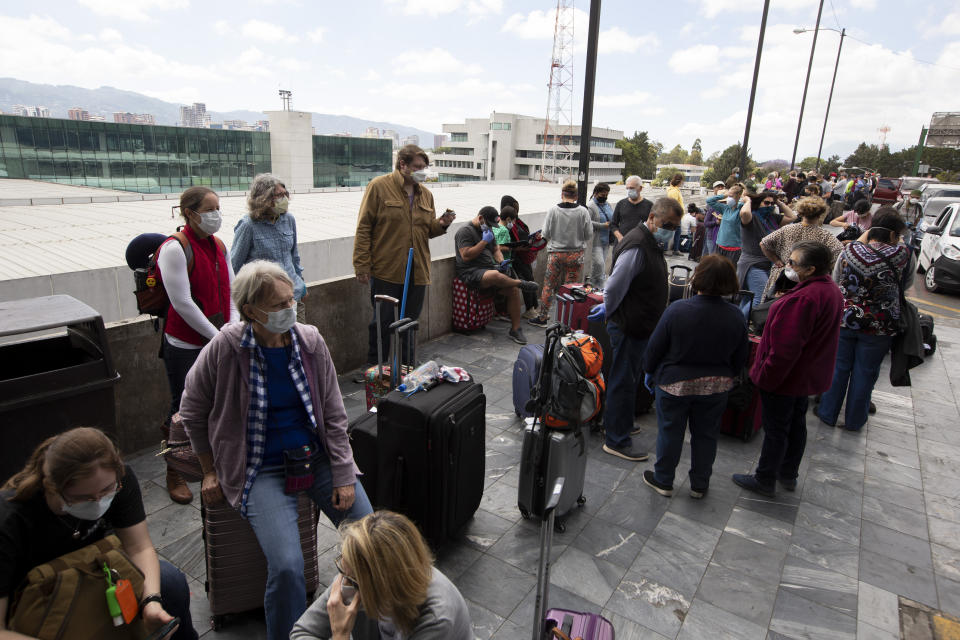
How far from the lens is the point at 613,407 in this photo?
14.9 ft

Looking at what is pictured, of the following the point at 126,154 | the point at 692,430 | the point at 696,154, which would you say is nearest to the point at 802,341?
the point at 692,430

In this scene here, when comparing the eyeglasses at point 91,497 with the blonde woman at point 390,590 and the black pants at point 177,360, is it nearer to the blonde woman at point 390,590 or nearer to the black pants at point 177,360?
the blonde woman at point 390,590

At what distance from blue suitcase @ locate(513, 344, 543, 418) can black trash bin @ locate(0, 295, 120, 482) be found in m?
2.88

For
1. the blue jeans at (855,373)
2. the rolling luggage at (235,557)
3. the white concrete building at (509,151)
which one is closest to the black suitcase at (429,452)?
the rolling luggage at (235,557)

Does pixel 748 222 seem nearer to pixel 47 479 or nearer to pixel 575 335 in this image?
pixel 575 335

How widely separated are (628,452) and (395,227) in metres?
2.96

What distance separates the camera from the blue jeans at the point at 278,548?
231cm

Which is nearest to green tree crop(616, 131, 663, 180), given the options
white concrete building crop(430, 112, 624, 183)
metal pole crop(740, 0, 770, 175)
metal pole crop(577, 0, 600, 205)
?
white concrete building crop(430, 112, 624, 183)

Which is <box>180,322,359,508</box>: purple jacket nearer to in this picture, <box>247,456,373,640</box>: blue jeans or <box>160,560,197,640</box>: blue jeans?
<box>247,456,373,640</box>: blue jeans

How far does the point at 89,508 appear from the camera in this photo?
1.94 m

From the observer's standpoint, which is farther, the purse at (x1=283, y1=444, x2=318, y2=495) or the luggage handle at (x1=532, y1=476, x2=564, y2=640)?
the purse at (x1=283, y1=444, x2=318, y2=495)

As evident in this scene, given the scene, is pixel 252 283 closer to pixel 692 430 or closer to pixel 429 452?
pixel 429 452

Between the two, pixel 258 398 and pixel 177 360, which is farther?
pixel 177 360

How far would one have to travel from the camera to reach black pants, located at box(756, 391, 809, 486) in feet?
13.1
